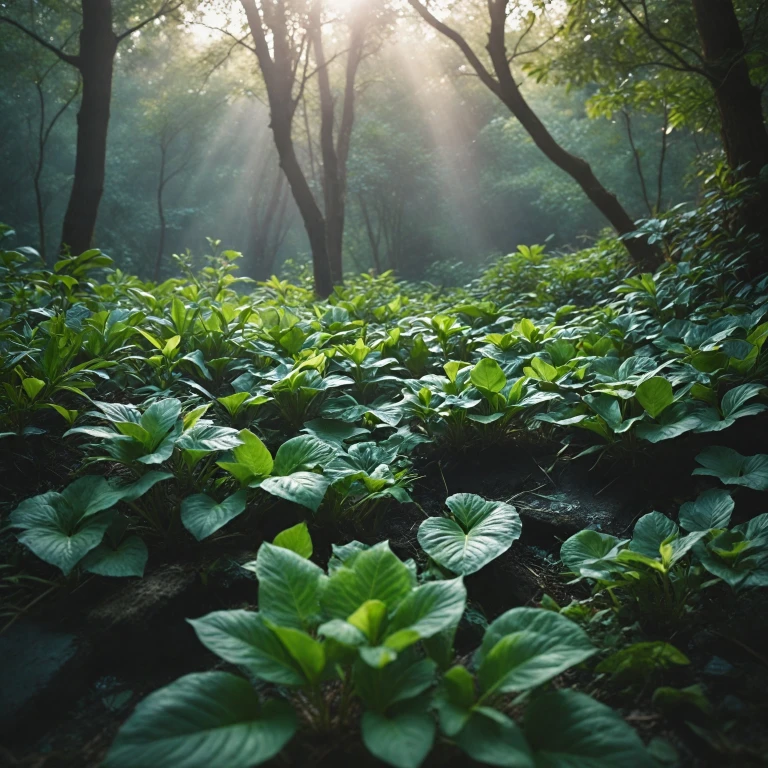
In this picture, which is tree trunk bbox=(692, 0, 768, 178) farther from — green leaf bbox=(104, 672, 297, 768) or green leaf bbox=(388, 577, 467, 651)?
green leaf bbox=(104, 672, 297, 768)

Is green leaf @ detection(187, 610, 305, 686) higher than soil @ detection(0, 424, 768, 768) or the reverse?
higher

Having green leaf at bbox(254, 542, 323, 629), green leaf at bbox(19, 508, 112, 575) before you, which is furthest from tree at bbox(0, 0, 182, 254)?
green leaf at bbox(254, 542, 323, 629)

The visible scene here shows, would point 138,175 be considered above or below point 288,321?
above

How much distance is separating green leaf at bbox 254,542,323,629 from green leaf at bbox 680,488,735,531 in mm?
1015

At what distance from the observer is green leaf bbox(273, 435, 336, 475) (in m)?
1.58

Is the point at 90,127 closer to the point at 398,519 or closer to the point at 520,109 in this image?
the point at 520,109

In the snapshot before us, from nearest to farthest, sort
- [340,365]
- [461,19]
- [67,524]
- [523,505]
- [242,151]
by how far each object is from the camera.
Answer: [67,524], [523,505], [340,365], [461,19], [242,151]

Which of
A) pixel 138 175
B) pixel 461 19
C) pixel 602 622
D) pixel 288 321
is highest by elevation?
pixel 138 175

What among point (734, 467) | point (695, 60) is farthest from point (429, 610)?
point (695, 60)

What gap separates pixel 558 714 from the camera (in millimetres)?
923

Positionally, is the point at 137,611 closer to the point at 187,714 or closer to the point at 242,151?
the point at 187,714

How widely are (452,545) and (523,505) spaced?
1.94 feet

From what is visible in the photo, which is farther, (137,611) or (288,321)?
(288,321)

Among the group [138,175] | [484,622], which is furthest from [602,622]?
[138,175]
